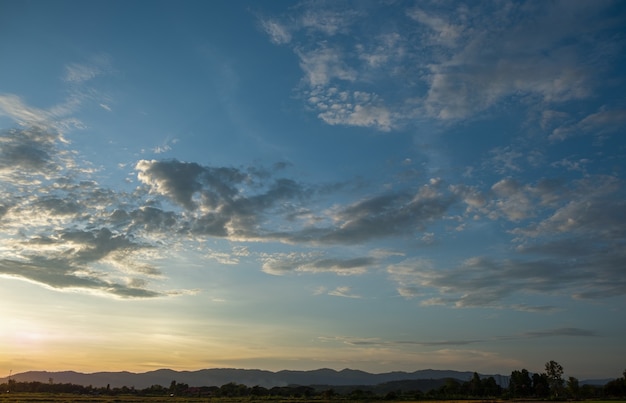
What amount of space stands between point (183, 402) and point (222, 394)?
68709 millimetres

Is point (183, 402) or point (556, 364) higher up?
point (556, 364)

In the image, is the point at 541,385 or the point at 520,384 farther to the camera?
the point at 520,384

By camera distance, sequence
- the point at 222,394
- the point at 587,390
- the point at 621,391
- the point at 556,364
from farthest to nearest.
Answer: the point at 222,394, the point at 556,364, the point at 587,390, the point at 621,391

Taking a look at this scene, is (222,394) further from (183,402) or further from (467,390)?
(467,390)

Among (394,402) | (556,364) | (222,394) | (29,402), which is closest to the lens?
(29,402)

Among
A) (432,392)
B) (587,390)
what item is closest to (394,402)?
(432,392)

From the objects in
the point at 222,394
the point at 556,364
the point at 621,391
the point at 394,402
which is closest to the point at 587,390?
the point at 556,364

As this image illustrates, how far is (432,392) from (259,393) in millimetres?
70885

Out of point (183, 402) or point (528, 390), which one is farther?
point (528, 390)

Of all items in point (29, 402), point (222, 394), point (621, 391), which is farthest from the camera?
point (222, 394)

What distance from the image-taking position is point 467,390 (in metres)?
184

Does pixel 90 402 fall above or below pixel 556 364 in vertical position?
below

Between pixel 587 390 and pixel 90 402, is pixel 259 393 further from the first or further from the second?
pixel 587 390

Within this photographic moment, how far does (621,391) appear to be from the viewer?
142250mm
